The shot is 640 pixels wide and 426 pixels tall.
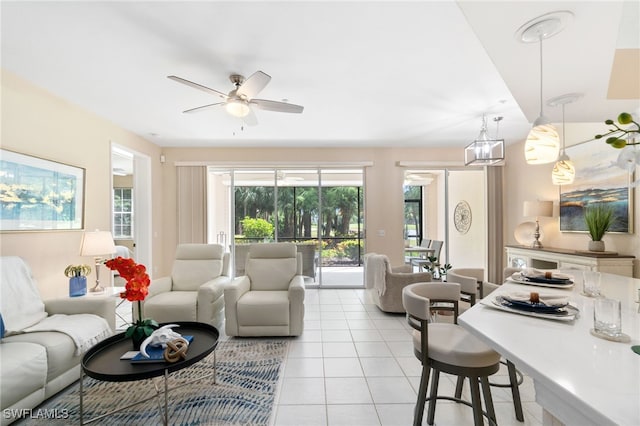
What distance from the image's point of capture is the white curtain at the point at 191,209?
5344 millimetres

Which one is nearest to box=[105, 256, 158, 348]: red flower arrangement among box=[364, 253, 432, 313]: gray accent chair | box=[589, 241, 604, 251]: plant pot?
box=[364, 253, 432, 313]: gray accent chair

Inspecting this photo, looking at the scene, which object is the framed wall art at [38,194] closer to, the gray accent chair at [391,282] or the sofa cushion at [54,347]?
the sofa cushion at [54,347]

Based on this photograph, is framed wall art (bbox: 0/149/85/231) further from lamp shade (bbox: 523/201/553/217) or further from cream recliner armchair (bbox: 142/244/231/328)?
lamp shade (bbox: 523/201/553/217)

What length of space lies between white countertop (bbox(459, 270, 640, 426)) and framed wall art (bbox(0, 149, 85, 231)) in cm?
370

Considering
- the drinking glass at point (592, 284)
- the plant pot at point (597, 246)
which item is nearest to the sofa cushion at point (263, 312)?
the drinking glass at point (592, 284)

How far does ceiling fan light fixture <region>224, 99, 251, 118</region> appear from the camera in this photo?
259 cm

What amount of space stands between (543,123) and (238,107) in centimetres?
238

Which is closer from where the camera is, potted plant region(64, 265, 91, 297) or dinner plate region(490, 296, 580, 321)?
dinner plate region(490, 296, 580, 321)

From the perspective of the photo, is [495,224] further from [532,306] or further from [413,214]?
[532,306]

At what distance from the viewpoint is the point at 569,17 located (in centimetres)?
147

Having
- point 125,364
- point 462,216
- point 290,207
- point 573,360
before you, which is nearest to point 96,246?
point 125,364

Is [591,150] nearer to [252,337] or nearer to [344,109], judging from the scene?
[344,109]

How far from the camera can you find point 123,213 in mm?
6883

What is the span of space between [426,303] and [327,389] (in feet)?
4.01
